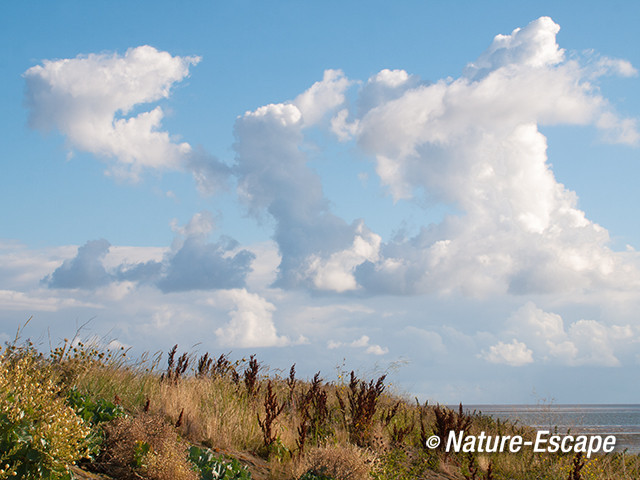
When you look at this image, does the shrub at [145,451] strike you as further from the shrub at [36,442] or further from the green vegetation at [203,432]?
the shrub at [36,442]

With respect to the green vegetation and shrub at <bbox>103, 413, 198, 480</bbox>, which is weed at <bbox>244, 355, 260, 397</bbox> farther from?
shrub at <bbox>103, 413, 198, 480</bbox>

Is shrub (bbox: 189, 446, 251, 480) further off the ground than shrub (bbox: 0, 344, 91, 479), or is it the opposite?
shrub (bbox: 0, 344, 91, 479)

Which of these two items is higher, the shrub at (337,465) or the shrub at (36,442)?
the shrub at (36,442)

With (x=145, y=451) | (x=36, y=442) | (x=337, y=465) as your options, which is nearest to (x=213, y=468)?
(x=145, y=451)

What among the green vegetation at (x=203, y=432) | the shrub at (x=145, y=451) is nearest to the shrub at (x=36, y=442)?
the green vegetation at (x=203, y=432)

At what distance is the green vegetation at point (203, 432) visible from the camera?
5.37 m

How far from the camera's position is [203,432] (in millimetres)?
8500

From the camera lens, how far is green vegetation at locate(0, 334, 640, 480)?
5.37 metres

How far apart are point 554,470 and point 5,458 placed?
955 cm

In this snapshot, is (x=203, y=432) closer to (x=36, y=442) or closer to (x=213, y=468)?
(x=213, y=468)

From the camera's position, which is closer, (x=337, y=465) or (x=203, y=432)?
(x=337, y=465)

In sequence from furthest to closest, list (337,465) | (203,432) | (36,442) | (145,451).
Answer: (203,432) < (337,465) < (145,451) < (36,442)

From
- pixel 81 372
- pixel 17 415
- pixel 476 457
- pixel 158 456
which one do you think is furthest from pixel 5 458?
pixel 476 457

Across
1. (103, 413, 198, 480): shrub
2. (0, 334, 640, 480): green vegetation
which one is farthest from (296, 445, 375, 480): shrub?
(103, 413, 198, 480): shrub
